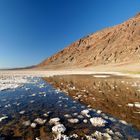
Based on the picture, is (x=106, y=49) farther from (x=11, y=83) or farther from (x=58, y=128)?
(x=58, y=128)

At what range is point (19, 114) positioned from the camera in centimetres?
904

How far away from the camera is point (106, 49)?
4601 inches

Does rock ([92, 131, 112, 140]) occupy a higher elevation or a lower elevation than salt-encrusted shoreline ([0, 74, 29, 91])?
lower

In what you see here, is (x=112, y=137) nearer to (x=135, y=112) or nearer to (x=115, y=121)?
(x=115, y=121)

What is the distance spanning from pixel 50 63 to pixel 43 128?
145 meters

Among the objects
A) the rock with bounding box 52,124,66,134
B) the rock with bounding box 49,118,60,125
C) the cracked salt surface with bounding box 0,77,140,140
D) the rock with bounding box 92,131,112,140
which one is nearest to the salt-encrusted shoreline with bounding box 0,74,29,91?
the cracked salt surface with bounding box 0,77,140,140

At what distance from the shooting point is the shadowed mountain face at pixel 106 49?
102375 mm

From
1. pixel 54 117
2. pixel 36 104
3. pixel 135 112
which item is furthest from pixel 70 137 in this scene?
pixel 36 104

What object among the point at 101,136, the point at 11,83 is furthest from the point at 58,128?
the point at 11,83

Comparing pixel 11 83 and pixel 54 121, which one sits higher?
pixel 11 83

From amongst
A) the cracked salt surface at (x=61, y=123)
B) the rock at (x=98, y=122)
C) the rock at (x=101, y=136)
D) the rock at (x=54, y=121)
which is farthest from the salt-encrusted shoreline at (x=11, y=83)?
the rock at (x=101, y=136)

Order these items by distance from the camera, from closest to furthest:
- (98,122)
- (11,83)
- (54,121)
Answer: (98,122) < (54,121) < (11,83)

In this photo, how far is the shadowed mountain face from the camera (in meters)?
102

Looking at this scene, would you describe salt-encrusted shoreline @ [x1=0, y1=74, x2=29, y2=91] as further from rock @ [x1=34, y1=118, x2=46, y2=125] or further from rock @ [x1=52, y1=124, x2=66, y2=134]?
rock @ [x1=52, y1=124, x2=66, y2=134]
